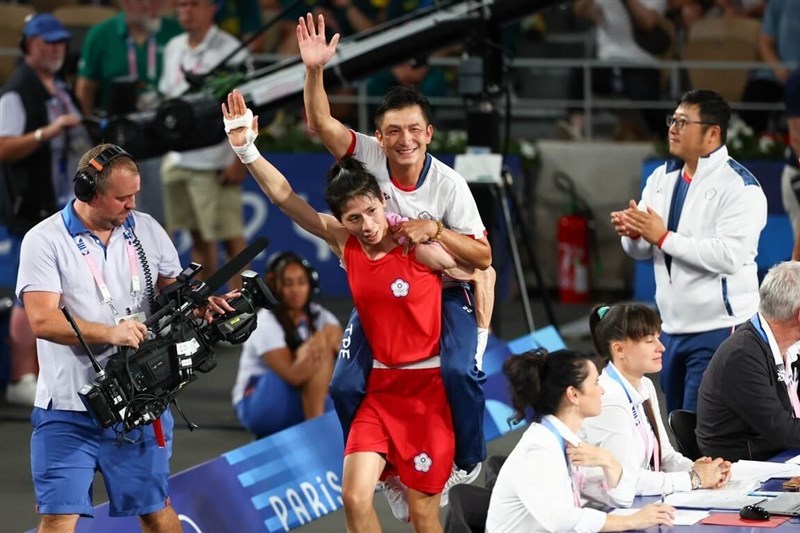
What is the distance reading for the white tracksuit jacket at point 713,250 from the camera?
268 inches

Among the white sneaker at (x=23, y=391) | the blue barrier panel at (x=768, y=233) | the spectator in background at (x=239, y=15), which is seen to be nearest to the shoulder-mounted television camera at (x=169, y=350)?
the white sneaker at (x=23, y=391)

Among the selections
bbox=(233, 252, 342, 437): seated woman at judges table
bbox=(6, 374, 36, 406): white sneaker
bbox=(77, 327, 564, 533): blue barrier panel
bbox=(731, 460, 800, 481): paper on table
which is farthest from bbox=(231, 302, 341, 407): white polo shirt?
bbox=(731, 460, 800, 481): paper on table

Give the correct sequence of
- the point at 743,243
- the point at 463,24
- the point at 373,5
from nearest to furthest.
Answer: the point at 743,243
the point at 463,24
the point at 373,5

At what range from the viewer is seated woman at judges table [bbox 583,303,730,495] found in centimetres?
527

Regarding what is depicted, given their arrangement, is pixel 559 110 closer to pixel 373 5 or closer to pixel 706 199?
pixel 373 5

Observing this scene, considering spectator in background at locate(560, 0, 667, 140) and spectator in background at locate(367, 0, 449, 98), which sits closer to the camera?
spectator in background at locate(560, 0, 667, 140)

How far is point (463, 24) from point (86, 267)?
4214 millimetres

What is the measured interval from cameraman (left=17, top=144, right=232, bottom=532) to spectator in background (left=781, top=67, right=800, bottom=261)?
5.29 meters

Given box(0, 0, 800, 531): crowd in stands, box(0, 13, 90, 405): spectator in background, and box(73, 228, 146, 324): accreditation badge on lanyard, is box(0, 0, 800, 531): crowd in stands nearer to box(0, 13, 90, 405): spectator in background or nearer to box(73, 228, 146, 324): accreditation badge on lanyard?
box(0, 13, 90, 405): spectator in background

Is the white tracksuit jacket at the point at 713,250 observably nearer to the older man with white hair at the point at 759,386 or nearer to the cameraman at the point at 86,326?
the older man with white hair at the point at 759,386

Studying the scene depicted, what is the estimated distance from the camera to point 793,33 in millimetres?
12312

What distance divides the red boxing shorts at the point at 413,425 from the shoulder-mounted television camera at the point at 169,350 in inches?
21.7

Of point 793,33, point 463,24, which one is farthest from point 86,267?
point 793,33

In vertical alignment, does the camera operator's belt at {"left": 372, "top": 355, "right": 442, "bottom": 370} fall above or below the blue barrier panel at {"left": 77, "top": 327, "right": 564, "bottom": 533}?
above
